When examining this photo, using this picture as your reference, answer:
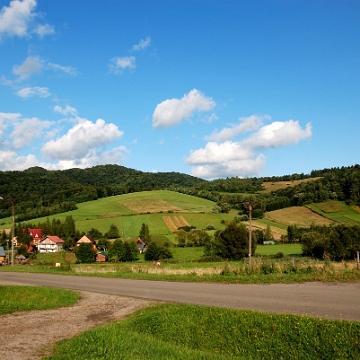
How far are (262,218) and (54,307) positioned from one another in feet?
279

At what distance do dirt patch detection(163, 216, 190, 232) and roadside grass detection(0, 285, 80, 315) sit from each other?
236 feet

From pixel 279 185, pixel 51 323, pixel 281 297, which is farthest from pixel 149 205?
pixel 51 323

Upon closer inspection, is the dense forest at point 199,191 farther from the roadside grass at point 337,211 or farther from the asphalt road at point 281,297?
the asphalt road at point 281,297

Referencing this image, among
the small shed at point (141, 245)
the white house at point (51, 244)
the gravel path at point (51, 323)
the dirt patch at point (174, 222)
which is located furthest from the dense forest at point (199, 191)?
the gravel path at point (51, 323)

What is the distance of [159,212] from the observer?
360 ft

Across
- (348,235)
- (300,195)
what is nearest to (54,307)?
(348,235)

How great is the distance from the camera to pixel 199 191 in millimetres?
146250

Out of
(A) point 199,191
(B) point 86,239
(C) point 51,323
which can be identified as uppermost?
(A) point 199,191

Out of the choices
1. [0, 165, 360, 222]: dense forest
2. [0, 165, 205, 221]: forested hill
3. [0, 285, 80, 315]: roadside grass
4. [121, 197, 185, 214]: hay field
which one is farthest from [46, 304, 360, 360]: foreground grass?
[0, 165, 205, 221]: forested hill

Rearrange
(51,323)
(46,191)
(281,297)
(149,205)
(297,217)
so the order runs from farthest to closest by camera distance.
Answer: (46,191)
(149,205)
(297,217)
(281,297)
(51,323)

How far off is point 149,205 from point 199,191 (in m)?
32.6

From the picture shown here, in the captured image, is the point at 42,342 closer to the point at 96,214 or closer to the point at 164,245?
the point at 164,245

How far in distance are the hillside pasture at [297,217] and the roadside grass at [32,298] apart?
232 feet

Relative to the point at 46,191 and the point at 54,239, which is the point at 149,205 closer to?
the point at 54,239
